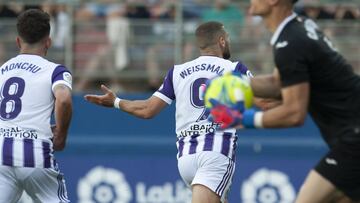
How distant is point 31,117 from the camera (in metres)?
8.46

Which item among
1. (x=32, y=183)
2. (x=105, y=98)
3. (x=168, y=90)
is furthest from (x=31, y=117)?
(x=168, y=90)

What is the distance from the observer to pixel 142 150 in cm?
1398

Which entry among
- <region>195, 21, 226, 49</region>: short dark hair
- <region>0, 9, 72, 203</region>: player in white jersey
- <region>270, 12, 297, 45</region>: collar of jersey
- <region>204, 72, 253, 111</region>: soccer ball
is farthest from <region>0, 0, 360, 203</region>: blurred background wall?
<region>270, 12, 297, 45</region>: collar of jersey

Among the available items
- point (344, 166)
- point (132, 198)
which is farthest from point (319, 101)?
point (132, 198)

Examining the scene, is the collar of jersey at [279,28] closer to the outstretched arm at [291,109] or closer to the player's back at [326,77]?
the player's back at [326,77]

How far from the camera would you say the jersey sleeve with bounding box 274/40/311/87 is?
690cm

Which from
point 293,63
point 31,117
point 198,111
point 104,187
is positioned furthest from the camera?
point 104,187

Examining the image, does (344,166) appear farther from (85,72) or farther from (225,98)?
(85,72)

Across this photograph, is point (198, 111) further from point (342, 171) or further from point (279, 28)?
point (342, 171)

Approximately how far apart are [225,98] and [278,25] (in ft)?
2.16

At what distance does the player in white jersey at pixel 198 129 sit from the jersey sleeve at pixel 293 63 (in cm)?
226

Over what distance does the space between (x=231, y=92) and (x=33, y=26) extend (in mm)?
2202

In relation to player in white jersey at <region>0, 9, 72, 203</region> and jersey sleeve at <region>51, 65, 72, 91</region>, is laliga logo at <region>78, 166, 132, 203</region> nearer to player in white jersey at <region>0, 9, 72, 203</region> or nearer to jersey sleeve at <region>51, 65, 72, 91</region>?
player in white jersey at <region>0, 9, 72, 203</region>

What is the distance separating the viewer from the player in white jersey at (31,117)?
8461 mm
